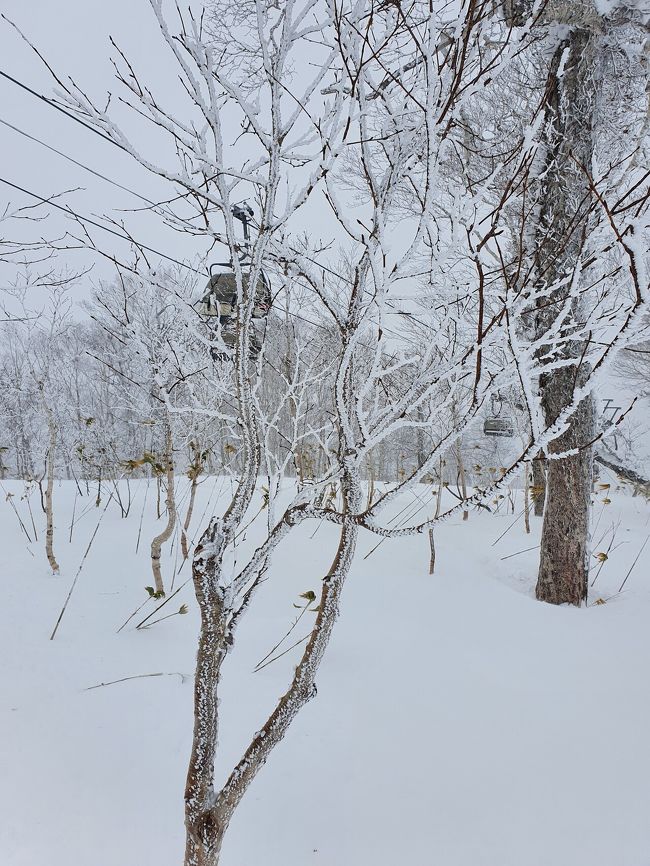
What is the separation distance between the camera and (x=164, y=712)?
2.04 m

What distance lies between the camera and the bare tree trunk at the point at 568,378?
3254mm

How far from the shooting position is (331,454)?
1613 mm

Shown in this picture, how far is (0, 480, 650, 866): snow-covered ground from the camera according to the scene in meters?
1.49

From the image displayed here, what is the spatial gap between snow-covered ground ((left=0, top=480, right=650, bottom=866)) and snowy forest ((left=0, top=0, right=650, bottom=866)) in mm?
13

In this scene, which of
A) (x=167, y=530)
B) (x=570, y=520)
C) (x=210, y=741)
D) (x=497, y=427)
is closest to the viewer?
(x=210, y=741)

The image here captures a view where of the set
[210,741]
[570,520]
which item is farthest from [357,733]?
[570,520]

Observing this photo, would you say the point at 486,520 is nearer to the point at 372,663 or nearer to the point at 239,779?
the point at 372,663

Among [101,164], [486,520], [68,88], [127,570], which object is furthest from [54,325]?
[486,520]

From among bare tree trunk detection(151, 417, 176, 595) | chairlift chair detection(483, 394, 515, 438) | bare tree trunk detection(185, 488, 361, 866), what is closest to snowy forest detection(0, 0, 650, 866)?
bare tree trunk detection(185, 488, 361, 866)

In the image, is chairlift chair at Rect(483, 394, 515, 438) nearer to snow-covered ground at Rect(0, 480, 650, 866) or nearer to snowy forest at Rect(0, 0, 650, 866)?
snowy forest at Rect(0, 0, 650, 866)

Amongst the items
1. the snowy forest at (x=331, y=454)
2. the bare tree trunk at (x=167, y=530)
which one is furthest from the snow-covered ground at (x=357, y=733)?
the bare tree trunk at (x=167, y=530)

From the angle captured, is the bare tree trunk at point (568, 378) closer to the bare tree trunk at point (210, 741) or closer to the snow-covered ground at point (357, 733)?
the snow-covered ground at point (357, 733)

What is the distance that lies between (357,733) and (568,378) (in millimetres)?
2799

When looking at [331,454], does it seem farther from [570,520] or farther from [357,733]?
[570,520]
